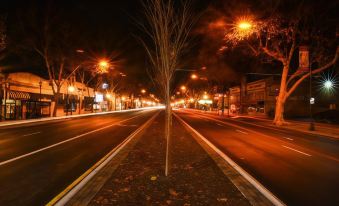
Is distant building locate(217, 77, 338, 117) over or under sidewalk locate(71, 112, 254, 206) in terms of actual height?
over

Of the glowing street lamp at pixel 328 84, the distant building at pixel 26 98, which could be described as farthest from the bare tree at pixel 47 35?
the glowing street lamp at pixel 328 84

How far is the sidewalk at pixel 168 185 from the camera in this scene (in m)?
6.32

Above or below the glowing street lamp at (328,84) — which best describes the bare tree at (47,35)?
above

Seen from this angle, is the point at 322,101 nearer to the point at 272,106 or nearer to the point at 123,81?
the point at 272,106

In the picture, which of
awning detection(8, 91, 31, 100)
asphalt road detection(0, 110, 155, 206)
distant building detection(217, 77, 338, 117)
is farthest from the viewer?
distant building detection(217, 77, 338, 117)

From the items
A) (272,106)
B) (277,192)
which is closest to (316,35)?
(277,192)

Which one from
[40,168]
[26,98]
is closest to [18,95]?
[26,98]

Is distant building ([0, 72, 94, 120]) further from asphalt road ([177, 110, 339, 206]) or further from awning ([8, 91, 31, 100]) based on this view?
asphalt road ([177, 110, 339, 206])

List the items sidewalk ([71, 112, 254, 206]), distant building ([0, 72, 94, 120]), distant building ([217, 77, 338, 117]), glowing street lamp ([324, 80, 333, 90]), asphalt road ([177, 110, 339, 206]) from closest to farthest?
1. sidewalk ([71, 112, 254, 206])
2. asphalt road ([177, 110, 339, 206])
3. distant building ([0, 72, 94, 120])
4. glowing street lamp ([324, 80, 333, 90])
5. distant building ([217, 77, 338, 117])

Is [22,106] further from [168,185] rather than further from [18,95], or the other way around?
[168,185]

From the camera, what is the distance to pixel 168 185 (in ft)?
24.4

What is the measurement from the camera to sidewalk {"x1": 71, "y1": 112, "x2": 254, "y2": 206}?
632cm

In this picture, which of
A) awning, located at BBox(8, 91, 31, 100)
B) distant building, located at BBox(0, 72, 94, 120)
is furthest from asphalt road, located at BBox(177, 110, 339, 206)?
awning, located at BBox(8, 91, 31, 100)

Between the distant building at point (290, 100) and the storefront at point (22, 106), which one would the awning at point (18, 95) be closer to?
the storefront at point (22, 106)
